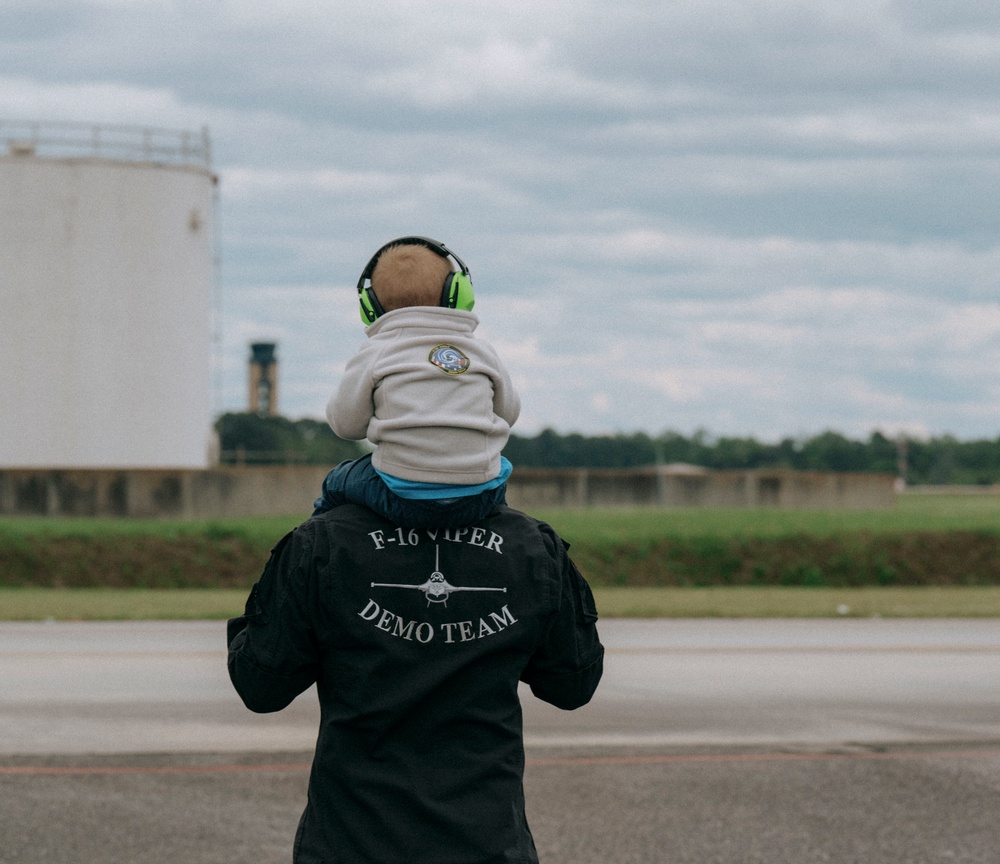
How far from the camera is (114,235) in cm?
3925

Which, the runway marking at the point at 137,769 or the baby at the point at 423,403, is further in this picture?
the runway marking at the point at 137,769

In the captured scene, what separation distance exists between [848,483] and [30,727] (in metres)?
30.7

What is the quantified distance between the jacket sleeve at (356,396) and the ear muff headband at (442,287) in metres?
0.10

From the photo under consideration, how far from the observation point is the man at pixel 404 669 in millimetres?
2852

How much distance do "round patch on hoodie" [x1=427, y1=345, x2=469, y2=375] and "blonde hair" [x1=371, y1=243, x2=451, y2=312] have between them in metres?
0.14

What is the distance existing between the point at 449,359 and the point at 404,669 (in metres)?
0.61

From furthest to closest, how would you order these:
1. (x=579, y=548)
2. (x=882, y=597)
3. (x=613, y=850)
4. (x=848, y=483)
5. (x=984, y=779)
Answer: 1. (x=848, y=483)
2. (x=579, y=548)
3. (x=882, y=597)
4. (x=984, y=779)
5. (x=613, y=850)

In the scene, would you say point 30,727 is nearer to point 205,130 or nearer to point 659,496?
point 659,496

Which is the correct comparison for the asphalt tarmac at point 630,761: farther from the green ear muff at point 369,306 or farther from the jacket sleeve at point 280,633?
the green ear muff at point 369,306

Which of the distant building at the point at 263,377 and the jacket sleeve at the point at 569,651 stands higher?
the distant building at the point at 263,377

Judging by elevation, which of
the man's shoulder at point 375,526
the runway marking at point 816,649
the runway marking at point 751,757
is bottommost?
the runway marking at point 816,649

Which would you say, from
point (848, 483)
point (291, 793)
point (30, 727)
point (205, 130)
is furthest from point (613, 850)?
point (205, 130)

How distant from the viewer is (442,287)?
2996mm

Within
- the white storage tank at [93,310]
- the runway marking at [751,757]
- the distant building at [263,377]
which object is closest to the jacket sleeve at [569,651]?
the runway marking at [751,757]
